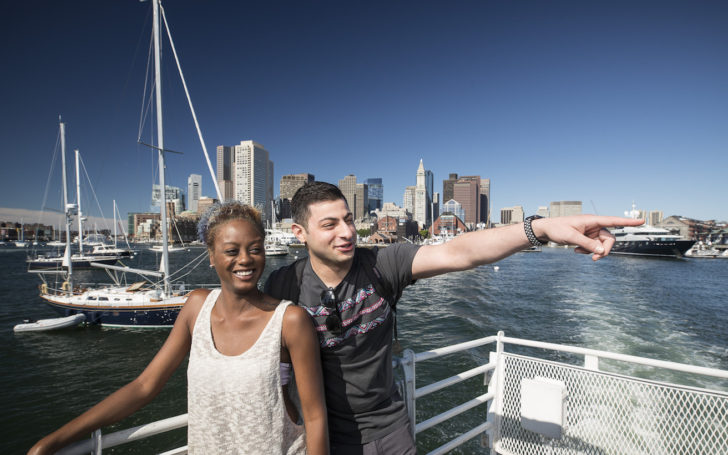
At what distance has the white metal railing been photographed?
239 centimetres

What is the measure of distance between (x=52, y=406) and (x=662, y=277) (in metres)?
48.7

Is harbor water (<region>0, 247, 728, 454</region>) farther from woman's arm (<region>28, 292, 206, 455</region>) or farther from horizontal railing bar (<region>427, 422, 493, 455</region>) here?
woman's arm (<region>28, 292, 206, 455</region>)

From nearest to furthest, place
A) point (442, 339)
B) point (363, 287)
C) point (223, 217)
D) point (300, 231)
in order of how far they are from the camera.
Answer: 1. point (223, 217)
2. point (363, 287)
3. point (300, 231)
4. point (442, 339)

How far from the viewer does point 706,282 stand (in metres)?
33.1

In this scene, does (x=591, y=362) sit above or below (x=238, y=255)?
below

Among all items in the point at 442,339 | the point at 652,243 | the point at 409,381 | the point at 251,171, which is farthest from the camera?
the point at 251,171

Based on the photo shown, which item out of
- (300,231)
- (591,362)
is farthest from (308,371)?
(591,362)

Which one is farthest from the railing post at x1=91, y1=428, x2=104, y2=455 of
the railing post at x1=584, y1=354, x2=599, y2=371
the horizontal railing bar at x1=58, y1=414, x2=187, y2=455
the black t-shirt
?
the railing post at x1=584, y1=354, x2=599, y2=371

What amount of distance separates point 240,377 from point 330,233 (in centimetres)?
70

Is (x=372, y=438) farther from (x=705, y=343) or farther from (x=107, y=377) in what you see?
(x=705, y=343)

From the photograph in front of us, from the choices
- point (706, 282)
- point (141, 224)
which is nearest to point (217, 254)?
point (706, 282)

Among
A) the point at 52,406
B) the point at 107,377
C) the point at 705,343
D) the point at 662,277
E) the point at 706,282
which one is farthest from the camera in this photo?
the point at 662,277

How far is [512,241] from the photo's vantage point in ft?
5.02

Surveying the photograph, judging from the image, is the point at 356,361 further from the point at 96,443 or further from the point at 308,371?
the point at 96,443
